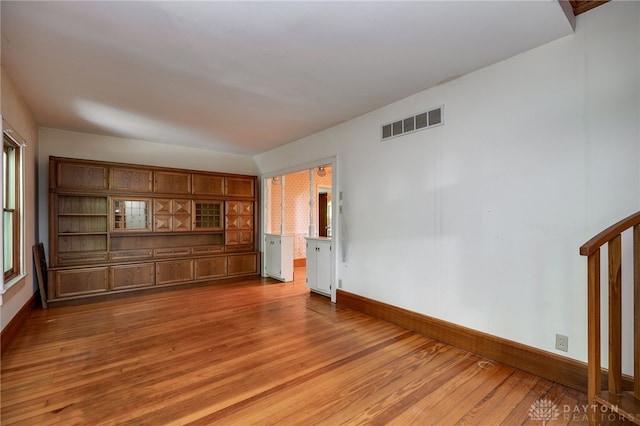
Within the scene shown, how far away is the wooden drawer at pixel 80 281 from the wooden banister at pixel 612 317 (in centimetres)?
575

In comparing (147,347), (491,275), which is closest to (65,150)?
(147,347)

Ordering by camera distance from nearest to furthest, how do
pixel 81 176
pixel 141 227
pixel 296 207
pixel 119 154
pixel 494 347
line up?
pixel 494 347
pixel 81 176
pixel 141 227
pixel 119 154
pixel 296 207

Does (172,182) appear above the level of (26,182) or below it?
above

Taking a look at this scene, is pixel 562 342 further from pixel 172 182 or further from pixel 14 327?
pixel 172 182

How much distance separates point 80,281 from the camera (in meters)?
4.47

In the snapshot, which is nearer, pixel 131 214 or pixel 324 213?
pixel 131 214

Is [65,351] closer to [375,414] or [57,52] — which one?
[57,52]

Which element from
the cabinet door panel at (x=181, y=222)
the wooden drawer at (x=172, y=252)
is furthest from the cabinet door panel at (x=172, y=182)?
the wooden drawer at (x=172, y=252)

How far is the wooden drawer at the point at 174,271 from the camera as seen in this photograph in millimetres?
5148

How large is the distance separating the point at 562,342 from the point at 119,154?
6.49 metres

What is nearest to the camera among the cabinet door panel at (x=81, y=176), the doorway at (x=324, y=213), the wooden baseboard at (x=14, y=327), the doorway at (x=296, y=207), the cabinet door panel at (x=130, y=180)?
the wooden baseboard at (x=14, y=327)

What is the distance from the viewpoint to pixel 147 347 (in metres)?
2.95
